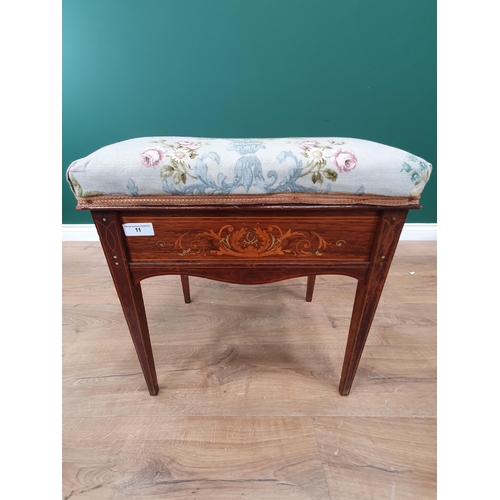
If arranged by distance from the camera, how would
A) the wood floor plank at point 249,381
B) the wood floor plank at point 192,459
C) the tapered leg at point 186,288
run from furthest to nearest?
1. the tapered leg at point 186,288
2. the wood floor plank at point 249,381
3. the wood floor plank at point 192,459

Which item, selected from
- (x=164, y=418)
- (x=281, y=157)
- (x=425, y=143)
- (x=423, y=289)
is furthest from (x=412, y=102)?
(x=164, y=418)

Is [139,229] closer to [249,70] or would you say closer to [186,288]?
[186,288]

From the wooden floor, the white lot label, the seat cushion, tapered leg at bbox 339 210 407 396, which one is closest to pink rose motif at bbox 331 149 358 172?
the seat cushion

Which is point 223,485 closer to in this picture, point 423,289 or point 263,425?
point 263,425

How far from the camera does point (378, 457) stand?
0.63 meters

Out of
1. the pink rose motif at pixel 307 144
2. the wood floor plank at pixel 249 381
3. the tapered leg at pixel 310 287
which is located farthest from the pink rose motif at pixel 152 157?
the tapered leg at pixel 310 287

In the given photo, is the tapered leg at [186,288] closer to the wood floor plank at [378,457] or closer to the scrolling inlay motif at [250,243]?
the scrolling inlay motif at [250,243]

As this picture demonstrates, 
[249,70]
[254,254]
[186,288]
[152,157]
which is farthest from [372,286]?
[249,70]

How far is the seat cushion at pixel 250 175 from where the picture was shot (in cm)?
48

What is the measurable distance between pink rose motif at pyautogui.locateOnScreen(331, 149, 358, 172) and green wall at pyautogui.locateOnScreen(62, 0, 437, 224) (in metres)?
0.86

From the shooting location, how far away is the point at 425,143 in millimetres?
1319

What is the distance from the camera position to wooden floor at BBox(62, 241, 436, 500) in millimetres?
596

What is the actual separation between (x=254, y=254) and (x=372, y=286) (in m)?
0.25

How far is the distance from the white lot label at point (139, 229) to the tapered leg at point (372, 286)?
1.37ft
